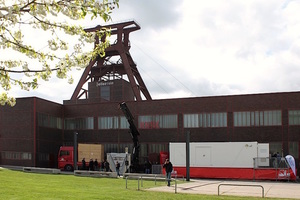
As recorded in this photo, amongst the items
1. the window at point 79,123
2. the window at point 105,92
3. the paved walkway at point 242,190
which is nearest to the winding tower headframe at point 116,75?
the window at point 105,92

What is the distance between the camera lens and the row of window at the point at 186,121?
4012 centimetres

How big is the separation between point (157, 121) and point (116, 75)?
27.6m

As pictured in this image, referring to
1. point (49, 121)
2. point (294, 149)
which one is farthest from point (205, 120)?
point (49, 121)

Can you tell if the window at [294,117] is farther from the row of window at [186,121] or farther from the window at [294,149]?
the window at [294,149]

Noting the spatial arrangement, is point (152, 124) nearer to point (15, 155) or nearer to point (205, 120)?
point (205, 120)

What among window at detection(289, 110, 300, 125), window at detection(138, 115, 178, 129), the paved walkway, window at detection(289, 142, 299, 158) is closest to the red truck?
window at detection(138, 115, 178, 129)

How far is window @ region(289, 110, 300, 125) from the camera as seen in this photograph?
3919 centimetres

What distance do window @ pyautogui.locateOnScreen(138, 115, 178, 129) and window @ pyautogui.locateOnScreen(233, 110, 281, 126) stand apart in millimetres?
6616

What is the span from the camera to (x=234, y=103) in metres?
41.7

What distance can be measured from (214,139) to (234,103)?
4.16 m

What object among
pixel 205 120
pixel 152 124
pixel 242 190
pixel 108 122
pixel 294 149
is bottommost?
pixel 242 190

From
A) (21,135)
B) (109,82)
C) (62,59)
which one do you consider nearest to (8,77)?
(62,59)

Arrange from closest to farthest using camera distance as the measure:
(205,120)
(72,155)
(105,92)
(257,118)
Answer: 1. (257,118)
2. (72,155)
3. (205,120)
4. (105,92)

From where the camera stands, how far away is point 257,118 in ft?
133
